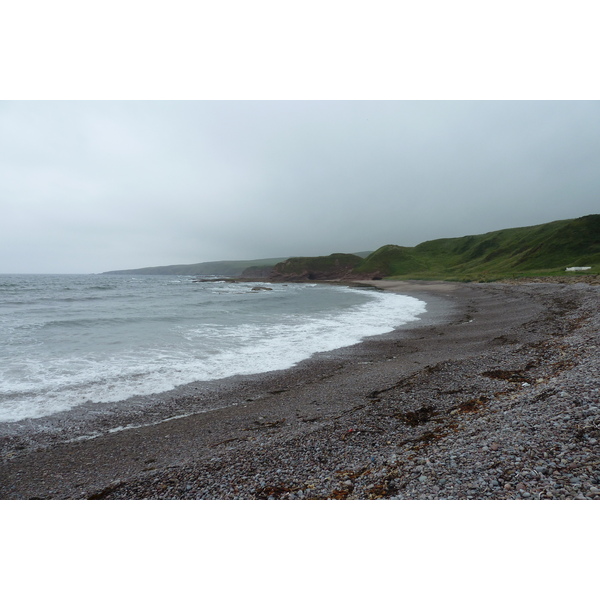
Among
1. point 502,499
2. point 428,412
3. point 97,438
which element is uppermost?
point 502,499

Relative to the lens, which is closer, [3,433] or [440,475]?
[440,475]

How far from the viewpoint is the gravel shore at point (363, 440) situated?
144 inches

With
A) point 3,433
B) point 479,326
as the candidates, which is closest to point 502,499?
point 3,433

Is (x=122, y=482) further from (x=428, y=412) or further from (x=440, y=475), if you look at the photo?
→ (x=428, y=412)

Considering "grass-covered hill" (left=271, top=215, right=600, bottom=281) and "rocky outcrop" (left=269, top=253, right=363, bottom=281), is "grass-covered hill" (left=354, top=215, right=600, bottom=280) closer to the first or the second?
"grass-covered hill" (left=271, top=215, right=600, bottom=281)

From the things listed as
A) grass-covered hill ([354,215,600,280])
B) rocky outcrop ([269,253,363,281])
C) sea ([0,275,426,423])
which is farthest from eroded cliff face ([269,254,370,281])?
sea ([0,275,426,423])

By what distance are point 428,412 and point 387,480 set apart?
2.88 m

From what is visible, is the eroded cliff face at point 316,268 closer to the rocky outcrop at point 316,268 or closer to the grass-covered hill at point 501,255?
the rocky outcrop at point 316,268

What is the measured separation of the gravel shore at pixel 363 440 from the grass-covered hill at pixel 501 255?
135 ft

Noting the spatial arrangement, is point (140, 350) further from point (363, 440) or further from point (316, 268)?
point (316, 268)

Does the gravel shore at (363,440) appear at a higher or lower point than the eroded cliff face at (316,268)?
lower

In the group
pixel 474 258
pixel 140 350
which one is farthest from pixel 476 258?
pixel 140 350

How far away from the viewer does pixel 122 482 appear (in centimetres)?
491

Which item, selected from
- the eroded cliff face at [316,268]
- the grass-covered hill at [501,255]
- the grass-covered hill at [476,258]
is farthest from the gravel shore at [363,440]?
the eroded cliff face at [316,268]
